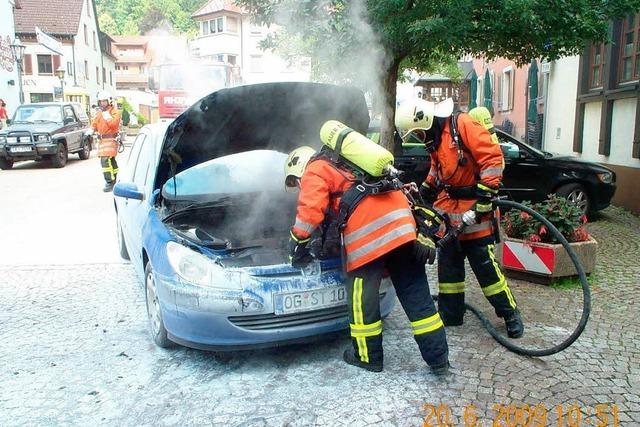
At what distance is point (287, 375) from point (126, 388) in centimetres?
98

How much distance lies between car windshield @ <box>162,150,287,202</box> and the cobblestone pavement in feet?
3.70

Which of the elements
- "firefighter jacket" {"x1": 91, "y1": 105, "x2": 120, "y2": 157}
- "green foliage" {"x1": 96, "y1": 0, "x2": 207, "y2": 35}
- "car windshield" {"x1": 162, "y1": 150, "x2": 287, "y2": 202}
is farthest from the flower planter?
"green foliage" {"x1": 96, "y1": 0, "x2": 207, "y2": 35}

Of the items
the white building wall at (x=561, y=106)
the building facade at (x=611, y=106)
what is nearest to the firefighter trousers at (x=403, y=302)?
the building facade at (x=611, y=106)

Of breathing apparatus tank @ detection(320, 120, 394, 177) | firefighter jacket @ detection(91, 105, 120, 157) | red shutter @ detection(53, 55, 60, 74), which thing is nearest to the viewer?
breathing apparatus tank @ detection(320, 120, 394, 177)

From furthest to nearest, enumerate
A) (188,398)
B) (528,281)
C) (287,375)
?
(528,281) < (287,375) < (188,398)

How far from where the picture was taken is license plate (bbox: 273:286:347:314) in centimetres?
348

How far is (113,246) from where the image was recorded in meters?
7.00

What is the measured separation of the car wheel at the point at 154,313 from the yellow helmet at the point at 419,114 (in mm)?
2037

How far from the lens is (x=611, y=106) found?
32.5 feet

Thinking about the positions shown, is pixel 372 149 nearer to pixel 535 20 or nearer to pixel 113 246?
pixel 535 20

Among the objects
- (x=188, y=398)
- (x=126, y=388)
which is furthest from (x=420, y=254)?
(x=126, y=388)

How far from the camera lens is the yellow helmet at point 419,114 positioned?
3.89 m
